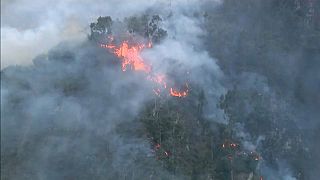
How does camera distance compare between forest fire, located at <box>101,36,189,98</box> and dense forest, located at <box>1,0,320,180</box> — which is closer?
dense forest, located at <box>1,0,320,180</box>

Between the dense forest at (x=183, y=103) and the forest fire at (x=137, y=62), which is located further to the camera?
the forest fire at (x=137, y=62)

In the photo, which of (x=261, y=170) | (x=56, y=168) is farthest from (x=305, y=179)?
(x=56, y=168)

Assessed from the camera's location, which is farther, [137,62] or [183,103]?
[137,62]

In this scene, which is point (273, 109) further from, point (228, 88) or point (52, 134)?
point (52, 134)


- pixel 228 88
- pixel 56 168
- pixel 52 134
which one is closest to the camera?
pixel 56 168
